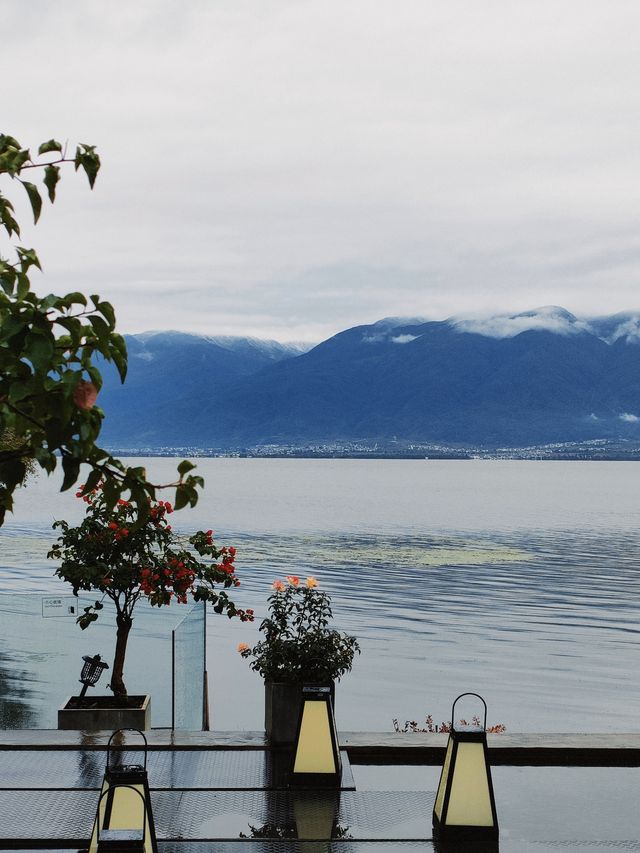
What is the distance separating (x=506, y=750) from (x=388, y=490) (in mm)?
97020

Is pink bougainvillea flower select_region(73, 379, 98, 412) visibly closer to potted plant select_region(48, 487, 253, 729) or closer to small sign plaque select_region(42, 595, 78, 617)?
potted plant select_region(48, 487, 253, 729)

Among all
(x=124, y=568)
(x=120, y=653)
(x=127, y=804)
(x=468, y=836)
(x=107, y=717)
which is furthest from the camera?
(x=120, y=653)

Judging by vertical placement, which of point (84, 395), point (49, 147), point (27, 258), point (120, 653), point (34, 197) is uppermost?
point (49, 147)

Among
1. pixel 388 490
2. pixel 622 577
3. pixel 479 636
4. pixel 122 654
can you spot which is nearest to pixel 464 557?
pixel 622 577

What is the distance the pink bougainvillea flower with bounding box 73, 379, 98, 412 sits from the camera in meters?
2.18

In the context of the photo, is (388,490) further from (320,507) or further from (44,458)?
(44,458)

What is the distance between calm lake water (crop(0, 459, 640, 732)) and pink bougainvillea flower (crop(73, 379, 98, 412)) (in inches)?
275

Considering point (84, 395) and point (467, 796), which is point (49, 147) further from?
point (467, 796)

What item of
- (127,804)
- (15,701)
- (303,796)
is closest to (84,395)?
(127,804)

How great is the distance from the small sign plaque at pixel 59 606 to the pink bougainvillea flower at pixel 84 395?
25.5ft

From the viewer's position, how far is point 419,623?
27688mm

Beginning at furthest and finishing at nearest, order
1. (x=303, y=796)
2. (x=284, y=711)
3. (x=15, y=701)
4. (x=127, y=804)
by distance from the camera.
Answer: (x=15, y=701), (x=284, y=711), (x=303, y=796), (x=127, y=804)

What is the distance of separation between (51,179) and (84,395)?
704 millimetres

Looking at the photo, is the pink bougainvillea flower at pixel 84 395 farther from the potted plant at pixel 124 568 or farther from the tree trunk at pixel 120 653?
the tree trunk at pixel 120 653
